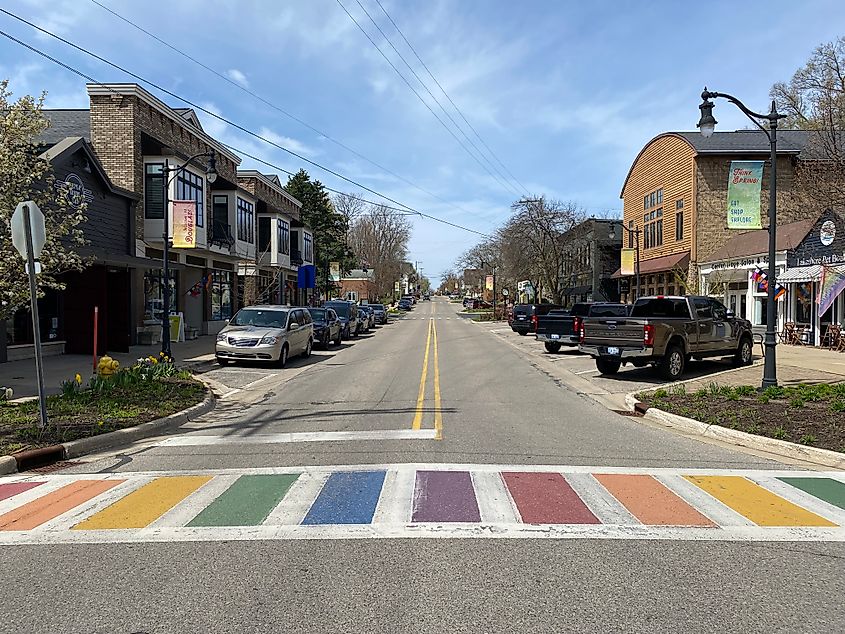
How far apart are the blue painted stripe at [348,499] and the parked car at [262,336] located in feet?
38.3

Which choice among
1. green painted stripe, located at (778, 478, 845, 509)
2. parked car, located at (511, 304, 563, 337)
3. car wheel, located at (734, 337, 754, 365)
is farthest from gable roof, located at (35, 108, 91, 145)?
green painted stripe, located at (778, 478, 845, 509)

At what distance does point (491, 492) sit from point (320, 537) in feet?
6.45

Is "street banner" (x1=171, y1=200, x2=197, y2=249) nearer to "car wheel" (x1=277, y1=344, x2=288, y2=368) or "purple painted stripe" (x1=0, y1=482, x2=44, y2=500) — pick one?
"car wheel" (x1=277, y1=344, x2=288, y2=368)

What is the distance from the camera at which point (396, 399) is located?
12977 mm

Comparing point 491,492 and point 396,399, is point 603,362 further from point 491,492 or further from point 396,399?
point 491,492

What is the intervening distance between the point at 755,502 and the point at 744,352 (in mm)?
13819

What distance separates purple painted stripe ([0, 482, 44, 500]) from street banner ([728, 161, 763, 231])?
48.8ft

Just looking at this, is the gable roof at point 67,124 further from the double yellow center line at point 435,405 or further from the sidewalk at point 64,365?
the double yellow center line at point 435,405

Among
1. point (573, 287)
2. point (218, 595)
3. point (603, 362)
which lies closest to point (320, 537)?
point (218, 595)

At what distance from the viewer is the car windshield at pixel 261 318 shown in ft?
64.7

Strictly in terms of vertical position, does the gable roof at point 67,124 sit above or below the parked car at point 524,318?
above

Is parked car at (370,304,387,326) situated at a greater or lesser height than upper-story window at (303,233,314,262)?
lesser

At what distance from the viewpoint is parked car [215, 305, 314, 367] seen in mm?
18422

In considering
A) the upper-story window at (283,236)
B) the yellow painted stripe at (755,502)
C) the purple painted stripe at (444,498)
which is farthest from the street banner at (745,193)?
the upper-story window at (283,236)
